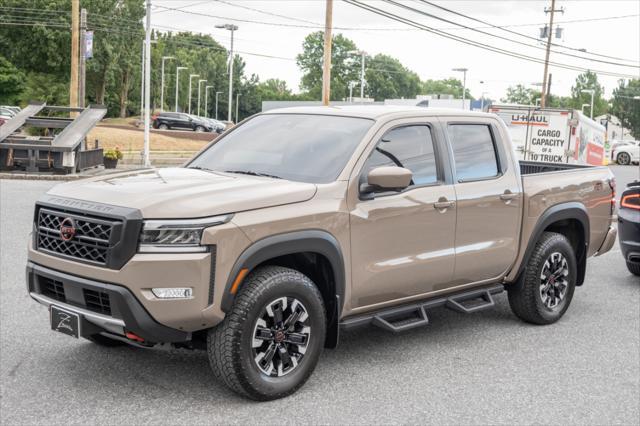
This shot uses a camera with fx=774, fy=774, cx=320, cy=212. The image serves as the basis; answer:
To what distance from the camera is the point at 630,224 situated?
9.00 meters

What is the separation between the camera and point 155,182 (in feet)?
16.3

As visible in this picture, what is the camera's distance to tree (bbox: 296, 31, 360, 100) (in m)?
138

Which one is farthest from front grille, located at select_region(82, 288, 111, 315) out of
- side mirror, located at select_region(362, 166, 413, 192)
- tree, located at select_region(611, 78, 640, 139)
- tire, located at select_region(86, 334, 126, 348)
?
tree, located at select_region(611, 78, 640, 139)

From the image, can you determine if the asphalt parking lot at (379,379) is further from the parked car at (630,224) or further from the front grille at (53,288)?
the parked car at (630,224)

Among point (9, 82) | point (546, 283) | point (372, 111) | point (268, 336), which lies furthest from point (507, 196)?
point (9, 82)

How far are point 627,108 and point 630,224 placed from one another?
424ft

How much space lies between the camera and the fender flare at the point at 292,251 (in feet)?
14.7

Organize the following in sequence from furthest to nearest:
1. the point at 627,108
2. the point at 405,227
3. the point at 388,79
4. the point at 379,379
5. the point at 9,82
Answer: the point at 388,79 → the point at 627,108 → the point at 9,82 → the point at 405,227 → the point at 379,379

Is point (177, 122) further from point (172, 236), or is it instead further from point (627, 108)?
point (627, 108)

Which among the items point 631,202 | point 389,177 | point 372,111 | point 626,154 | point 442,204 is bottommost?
point 626,154

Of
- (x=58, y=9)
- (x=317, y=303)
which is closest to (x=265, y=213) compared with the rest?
(x=317, y=303)

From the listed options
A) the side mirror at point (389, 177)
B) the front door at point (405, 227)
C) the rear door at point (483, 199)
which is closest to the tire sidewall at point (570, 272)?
the rear door at point (483, 199)

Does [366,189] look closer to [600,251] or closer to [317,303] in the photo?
[317,303]

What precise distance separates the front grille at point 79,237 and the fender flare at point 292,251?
72 cm
